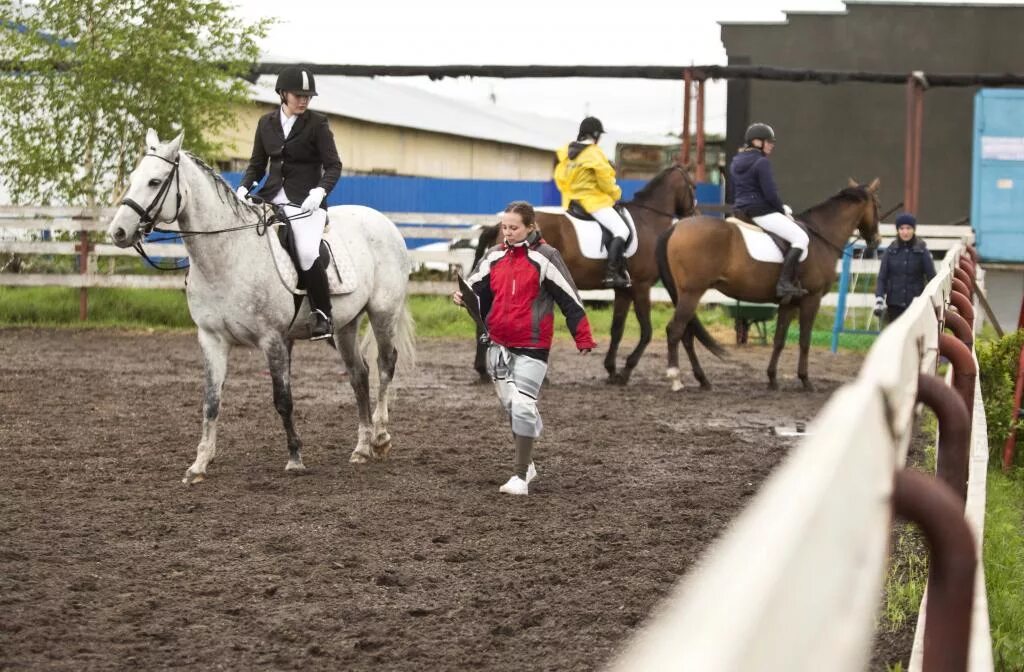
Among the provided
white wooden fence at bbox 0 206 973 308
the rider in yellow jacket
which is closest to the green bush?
the rider in yellow jacket


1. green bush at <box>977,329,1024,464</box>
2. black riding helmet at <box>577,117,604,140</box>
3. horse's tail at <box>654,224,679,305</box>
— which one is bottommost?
green bush at <box>977,329,1024,464</box>

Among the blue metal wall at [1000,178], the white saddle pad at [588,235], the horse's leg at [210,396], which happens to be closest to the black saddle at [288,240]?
the horse's leg at [210,396]

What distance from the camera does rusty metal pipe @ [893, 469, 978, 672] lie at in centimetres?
195

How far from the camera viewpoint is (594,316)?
1948 cm

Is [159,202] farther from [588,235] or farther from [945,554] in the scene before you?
[945,554]

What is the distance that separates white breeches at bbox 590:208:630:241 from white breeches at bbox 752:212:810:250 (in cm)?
138

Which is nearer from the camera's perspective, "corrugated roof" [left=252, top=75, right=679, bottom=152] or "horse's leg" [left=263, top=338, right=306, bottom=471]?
"horse's leg" [left=263, top=338, right=306, bottom=471]

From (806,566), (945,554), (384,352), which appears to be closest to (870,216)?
(384,352)

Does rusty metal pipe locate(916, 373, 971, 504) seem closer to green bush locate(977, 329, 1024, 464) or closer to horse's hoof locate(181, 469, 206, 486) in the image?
horse's hoof locate(181, 469, 206, 486)

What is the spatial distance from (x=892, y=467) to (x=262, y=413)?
9.59 meters

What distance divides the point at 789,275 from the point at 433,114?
31.0 meters

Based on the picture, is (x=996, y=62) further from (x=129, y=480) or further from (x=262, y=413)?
(x=129, y=480)

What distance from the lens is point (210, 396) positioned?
812 cm

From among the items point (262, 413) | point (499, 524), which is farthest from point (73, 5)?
point (499, 524)
